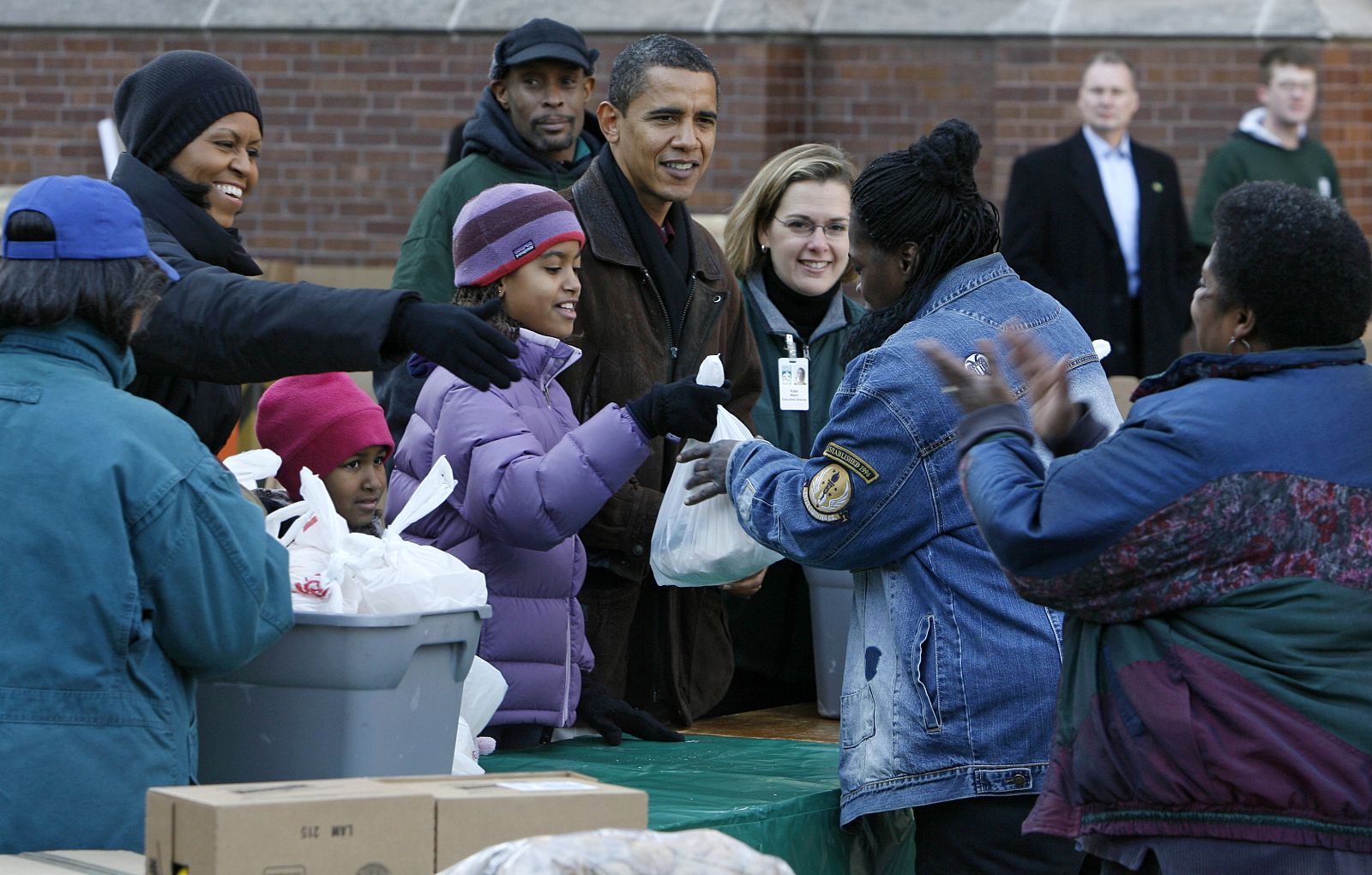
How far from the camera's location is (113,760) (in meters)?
3.00

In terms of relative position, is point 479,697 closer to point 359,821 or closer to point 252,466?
point 252,466

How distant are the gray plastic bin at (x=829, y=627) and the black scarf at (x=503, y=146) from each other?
181cm

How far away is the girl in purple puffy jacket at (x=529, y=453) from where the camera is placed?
4.16 metres

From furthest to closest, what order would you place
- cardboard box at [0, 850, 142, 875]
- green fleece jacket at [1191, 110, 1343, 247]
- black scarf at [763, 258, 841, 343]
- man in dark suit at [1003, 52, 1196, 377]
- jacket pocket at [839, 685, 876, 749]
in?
1. green fleece jacket at [1191, 110, 1343, 247]
2. man in dark suit at [1003, 52, 1196, 377]
3. black scarf at [763, 258, 841, 343]
4. jacket pocket at [839, 685, 876, 749]
5. cardboard box at [0, 850, 142, 875]

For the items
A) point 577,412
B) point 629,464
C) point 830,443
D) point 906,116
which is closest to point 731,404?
point 577,412

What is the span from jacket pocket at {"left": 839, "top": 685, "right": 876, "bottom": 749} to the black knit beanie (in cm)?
183

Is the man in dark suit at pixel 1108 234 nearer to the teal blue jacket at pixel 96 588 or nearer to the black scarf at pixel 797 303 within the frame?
the black scarf at pixel 797 303

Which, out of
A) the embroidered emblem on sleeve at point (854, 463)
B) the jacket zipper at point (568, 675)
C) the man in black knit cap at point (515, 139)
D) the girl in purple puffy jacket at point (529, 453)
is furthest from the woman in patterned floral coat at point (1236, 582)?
the man in black knit cap at point (515, 139)

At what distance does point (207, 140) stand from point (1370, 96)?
7846mm

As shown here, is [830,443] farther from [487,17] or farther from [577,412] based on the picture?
[487,17]

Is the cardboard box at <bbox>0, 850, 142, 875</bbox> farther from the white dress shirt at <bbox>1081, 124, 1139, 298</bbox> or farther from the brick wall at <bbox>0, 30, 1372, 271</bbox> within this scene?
the brick wall at <bbox>0, 30, 1372, 271</bbox>

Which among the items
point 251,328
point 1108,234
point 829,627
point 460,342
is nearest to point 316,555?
point 251,328

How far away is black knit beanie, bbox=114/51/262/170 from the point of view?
4.10 meters

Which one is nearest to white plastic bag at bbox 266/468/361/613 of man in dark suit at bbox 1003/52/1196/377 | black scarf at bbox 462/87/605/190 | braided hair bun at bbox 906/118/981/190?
braided hair bun at bbox 906/118/981/190
